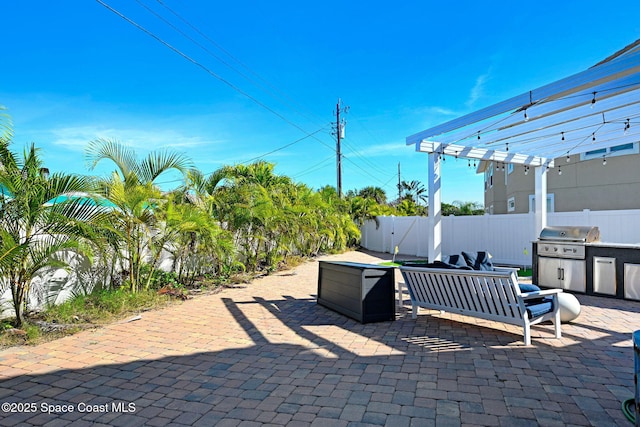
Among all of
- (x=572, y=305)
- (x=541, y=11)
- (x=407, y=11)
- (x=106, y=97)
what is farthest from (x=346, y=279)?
(x=106, y=97)

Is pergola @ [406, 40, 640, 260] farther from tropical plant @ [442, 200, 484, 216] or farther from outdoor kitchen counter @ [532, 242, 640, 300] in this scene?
tropical plant @ [442, 200, 484, 216]

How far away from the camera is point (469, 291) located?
15.6ft

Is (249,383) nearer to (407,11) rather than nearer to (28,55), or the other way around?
(28,55)

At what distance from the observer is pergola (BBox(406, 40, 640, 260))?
5500 mm

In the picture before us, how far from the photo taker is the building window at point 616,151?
11680 mm

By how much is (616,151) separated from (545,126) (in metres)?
7.11

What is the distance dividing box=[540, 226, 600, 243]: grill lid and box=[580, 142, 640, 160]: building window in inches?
222

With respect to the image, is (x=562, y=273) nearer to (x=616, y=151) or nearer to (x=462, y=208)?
(x=616, y=151)

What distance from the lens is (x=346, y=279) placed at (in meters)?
5.73

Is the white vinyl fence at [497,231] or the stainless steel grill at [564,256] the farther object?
the white vinyl fence at [497,231]

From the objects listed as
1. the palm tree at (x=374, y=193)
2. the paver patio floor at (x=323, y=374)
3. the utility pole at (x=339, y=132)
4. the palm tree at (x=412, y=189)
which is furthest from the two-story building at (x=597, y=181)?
the palm tree at (x=412, y=189)

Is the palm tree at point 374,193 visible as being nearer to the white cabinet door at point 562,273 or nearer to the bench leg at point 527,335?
the white cabinet door at point 562,273

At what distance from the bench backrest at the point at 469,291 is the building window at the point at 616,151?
10.1m

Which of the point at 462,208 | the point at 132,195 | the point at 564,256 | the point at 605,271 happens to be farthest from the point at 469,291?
the point at 462,208
